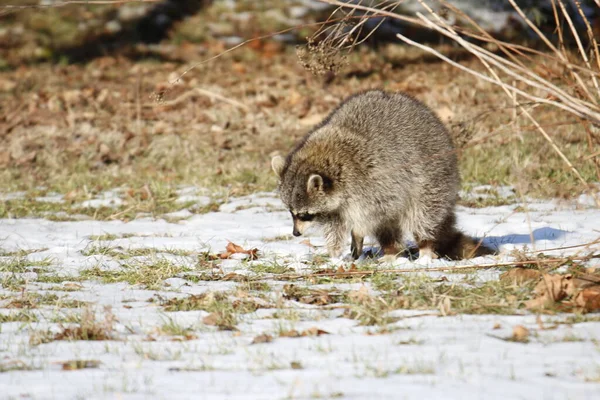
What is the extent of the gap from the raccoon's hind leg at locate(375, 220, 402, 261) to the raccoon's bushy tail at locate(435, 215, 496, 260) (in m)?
0.32

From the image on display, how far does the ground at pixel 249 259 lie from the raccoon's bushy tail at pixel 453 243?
0.32 m

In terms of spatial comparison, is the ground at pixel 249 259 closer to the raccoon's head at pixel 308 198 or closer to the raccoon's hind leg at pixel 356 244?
the raccoon's hind leg at pixel 356 244

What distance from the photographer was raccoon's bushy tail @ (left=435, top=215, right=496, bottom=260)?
5.80m

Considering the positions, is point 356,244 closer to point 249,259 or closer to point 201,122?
point 249,259

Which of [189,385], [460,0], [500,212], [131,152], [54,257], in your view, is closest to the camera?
[189,385]

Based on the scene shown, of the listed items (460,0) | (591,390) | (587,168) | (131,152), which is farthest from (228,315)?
(460,0)

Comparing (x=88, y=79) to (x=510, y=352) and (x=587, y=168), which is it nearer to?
(x=587, y=168)

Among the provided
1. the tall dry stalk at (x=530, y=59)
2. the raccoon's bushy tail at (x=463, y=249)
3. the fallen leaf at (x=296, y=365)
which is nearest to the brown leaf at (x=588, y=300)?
the tall dry stalk at (x=530, y=59)

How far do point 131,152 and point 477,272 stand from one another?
625 cm

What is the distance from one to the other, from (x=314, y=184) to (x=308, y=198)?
0.13 metres

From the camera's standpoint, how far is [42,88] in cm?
1252

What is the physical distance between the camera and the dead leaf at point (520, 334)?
3.42 metres

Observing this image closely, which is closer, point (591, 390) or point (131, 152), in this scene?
point (591, 390)

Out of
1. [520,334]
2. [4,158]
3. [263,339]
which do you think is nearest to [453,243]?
[520,334]
